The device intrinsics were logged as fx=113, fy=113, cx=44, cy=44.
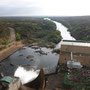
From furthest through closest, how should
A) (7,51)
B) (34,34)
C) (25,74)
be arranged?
1. (34,34)
2. (7,51)
3. (25,74)

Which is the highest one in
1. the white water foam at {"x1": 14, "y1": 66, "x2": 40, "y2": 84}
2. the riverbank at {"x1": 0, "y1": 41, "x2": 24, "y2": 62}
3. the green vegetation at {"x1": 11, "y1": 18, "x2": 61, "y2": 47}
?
the green vegetation at {"x1": 11, "y1": 18, "x2": 61, "y2": 47}

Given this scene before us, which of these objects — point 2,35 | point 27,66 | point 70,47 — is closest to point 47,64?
point 27,66

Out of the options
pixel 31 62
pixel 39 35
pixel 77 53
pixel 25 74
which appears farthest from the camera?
pixel 39 35

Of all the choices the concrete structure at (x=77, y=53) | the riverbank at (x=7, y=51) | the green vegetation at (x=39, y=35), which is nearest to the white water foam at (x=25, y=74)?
the concrete structure at (x=77, y=53)

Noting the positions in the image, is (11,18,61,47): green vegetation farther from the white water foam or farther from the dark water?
the white water foam

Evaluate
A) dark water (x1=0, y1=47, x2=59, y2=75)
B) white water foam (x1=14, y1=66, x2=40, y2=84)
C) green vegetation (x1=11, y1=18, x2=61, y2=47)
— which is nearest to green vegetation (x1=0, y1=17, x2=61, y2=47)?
green vegetation (x1=11, y1=18, x2=61, y2=47)

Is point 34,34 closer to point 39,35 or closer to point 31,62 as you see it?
point 39,35

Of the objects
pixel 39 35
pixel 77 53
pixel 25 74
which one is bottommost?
pixel 25 74

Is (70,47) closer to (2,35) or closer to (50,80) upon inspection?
(50,80)

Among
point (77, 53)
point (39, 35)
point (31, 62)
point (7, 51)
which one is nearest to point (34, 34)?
point (39, 35)

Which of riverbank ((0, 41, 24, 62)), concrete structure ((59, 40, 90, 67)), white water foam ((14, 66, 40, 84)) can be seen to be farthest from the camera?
riverbank ((0, 41, 24, 62))

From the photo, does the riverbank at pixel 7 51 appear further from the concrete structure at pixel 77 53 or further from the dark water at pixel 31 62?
the concrete structure at pixel 77 53

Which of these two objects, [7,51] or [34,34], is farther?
[34,34]
